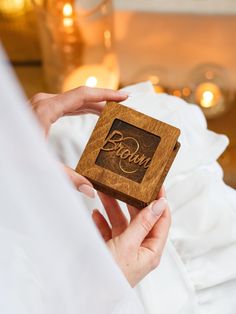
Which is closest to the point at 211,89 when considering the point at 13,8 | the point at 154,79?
the point at 154,79

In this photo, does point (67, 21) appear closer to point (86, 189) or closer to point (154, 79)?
point (154, 79)

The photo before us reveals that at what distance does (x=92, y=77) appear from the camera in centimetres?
141

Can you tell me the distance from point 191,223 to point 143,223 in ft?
0.62

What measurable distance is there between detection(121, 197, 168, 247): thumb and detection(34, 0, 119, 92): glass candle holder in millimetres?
747

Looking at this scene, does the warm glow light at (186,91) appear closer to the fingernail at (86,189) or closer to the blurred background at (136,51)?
the blurred background at (136,51)

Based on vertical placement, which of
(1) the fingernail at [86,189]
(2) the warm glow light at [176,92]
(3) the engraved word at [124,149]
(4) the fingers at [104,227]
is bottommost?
(2) the warm glow light at [176,92]

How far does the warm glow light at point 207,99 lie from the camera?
1485 mm

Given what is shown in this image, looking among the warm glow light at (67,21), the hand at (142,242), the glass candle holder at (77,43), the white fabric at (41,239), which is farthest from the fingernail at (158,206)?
the warm glow light at (67,21)

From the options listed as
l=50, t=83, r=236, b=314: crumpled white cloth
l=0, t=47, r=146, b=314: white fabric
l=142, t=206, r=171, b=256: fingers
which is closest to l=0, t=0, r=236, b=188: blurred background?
l=50, t=83, r=236, b=314: crumpled white cloth

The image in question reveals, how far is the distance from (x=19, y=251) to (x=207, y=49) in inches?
43.0

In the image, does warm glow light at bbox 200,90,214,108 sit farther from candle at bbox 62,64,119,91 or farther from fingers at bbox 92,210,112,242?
fingers at bbox 92,210,112,242

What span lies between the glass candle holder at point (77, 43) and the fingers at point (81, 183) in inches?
29.4

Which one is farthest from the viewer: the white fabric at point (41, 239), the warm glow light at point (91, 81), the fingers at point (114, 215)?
the warm glow light at point (91, 81)

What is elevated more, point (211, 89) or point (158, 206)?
point (158, 206)
